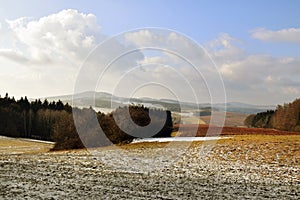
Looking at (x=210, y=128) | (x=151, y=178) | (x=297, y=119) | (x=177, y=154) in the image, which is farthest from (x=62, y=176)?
(x=297, y=119)

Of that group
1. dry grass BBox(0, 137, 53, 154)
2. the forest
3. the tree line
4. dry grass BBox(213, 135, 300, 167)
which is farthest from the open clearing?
the tree line

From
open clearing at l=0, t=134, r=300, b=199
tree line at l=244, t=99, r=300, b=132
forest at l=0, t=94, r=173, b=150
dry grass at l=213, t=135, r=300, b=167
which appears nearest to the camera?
open clearing at l=0, t=134, r=300, b=199

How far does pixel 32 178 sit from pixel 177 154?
16819 mm

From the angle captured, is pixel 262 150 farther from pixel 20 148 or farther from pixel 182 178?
pixel 20 148

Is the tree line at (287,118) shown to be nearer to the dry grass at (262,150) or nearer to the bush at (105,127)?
the bush at (105,127)

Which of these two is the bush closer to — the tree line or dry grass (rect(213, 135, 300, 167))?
dry grass (rect(213, 135, 300, 167))

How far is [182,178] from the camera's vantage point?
19062mm

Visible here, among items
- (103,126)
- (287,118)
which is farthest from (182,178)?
(287,118)

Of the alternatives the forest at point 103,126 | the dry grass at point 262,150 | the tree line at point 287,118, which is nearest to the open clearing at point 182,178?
the dry grass at point 262,150

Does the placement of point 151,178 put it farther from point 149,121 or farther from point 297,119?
point 297,119

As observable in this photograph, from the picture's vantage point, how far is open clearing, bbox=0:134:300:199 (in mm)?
13414

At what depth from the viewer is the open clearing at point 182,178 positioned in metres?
13.4

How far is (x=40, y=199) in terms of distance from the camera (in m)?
11.5

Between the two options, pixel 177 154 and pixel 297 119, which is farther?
pixel 297 119
